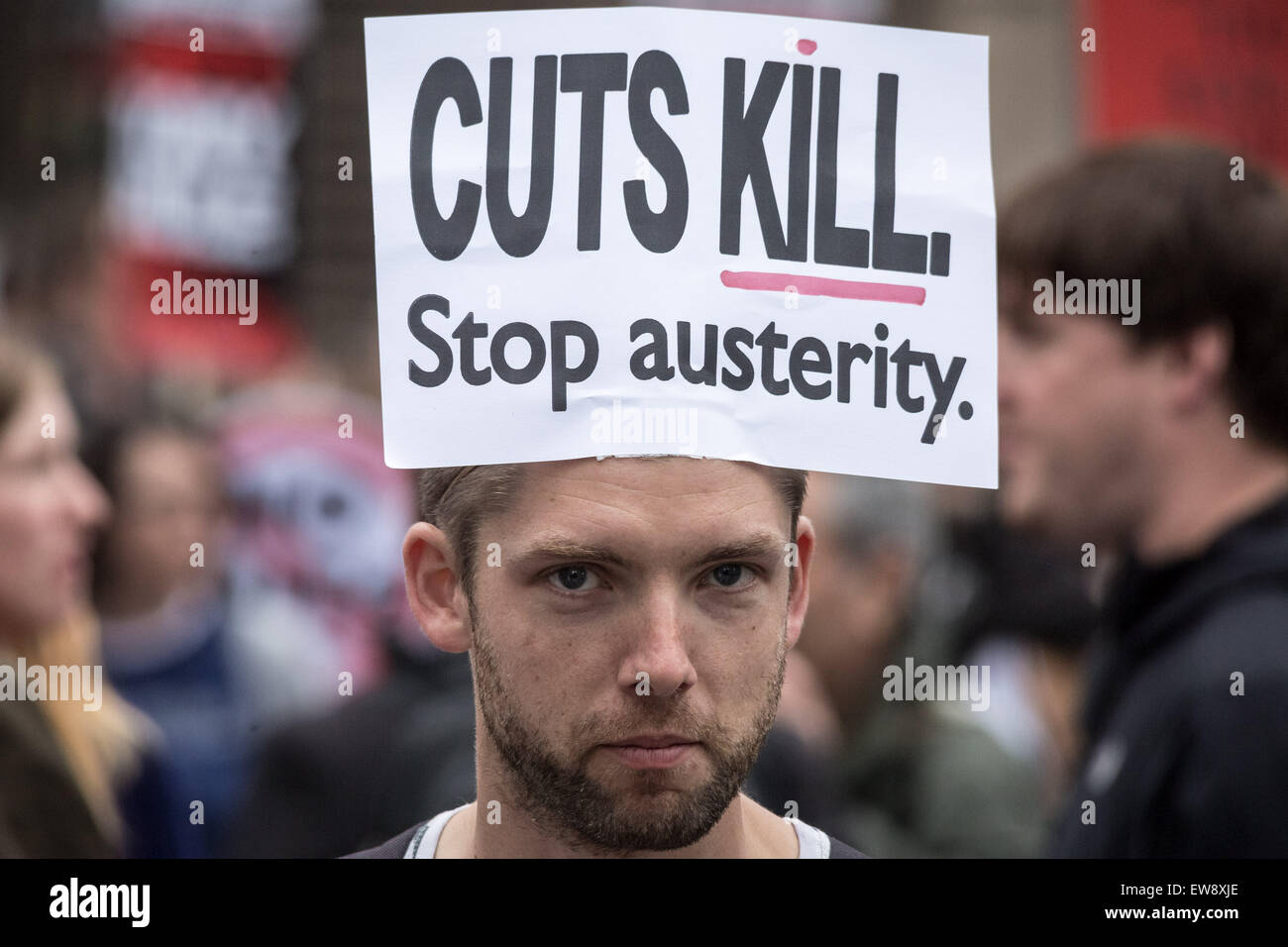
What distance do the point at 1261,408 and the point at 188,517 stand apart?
334cm

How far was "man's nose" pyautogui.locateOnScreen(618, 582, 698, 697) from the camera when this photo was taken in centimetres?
221

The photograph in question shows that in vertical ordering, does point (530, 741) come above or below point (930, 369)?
below

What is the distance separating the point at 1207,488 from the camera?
→ 333 centimetres

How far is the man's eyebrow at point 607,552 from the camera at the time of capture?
2.27 m

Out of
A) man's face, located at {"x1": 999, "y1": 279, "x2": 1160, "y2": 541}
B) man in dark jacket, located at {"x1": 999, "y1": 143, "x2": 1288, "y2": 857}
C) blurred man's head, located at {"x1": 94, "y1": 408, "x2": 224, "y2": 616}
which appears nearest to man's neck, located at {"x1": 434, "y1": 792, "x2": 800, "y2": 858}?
man in dark jacket, located at {"x1": 999, "y1": 143, "x2": 1288, "y2": 857}

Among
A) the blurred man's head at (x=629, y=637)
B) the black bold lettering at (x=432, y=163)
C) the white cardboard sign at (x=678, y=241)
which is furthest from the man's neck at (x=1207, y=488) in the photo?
the black bold lettering at (x=432, y=163)

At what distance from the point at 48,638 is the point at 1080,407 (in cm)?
251

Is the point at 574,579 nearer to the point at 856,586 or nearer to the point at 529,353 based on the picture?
the point at 529,353

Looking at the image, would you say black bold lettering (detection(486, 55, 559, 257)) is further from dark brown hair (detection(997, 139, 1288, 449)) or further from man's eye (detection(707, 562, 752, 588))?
dark brown hair (detection(997, 139, 1288, 449))

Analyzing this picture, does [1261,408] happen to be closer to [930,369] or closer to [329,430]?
[930,369]

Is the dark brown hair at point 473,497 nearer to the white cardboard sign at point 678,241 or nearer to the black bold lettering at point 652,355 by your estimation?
the white cardboard sign at point 678,241

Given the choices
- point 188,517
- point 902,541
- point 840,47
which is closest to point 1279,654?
point 840,47

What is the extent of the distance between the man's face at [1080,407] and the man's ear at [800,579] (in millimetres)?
981

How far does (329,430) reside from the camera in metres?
5.77
